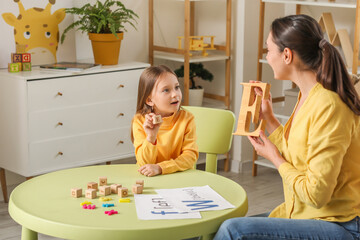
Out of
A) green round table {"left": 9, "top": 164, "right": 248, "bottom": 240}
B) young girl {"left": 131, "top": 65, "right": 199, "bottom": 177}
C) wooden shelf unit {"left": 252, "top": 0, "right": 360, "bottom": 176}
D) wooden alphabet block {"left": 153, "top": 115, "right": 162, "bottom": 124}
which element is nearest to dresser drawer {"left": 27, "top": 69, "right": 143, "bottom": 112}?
wooden shelf unit {"left": 252, "top": 0, "right": 360, "bottom": 176}

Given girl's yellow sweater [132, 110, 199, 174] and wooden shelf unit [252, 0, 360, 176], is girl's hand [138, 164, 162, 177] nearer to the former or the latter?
girl's yellow sweater [132, 110, 199, 174]

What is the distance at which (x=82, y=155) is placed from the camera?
3.72 m

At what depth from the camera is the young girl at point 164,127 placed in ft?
7.42

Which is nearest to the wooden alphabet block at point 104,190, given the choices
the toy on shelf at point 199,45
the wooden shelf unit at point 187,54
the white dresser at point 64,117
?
the white dresser at point 64,117

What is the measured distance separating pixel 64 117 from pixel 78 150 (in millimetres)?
237

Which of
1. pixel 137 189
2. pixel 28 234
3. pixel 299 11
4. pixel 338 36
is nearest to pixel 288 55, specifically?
pixel 137 189

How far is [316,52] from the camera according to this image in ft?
5.98

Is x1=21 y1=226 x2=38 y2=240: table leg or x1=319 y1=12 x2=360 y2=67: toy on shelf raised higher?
x1=319 y1=12 x2=360 y2=67: toy on shelf

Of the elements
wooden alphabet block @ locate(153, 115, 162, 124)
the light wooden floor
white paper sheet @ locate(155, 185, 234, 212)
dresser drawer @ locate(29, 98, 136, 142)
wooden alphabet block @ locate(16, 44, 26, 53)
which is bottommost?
the light wooden floor

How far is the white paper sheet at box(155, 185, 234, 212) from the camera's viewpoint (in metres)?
1.79

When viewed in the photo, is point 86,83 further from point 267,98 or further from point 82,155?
point 267,98

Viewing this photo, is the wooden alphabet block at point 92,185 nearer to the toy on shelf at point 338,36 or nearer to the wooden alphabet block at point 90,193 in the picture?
the wooden alphabet block at point 90,193

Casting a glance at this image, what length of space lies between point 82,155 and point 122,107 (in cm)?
40

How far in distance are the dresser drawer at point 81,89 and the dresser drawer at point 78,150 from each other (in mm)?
221
